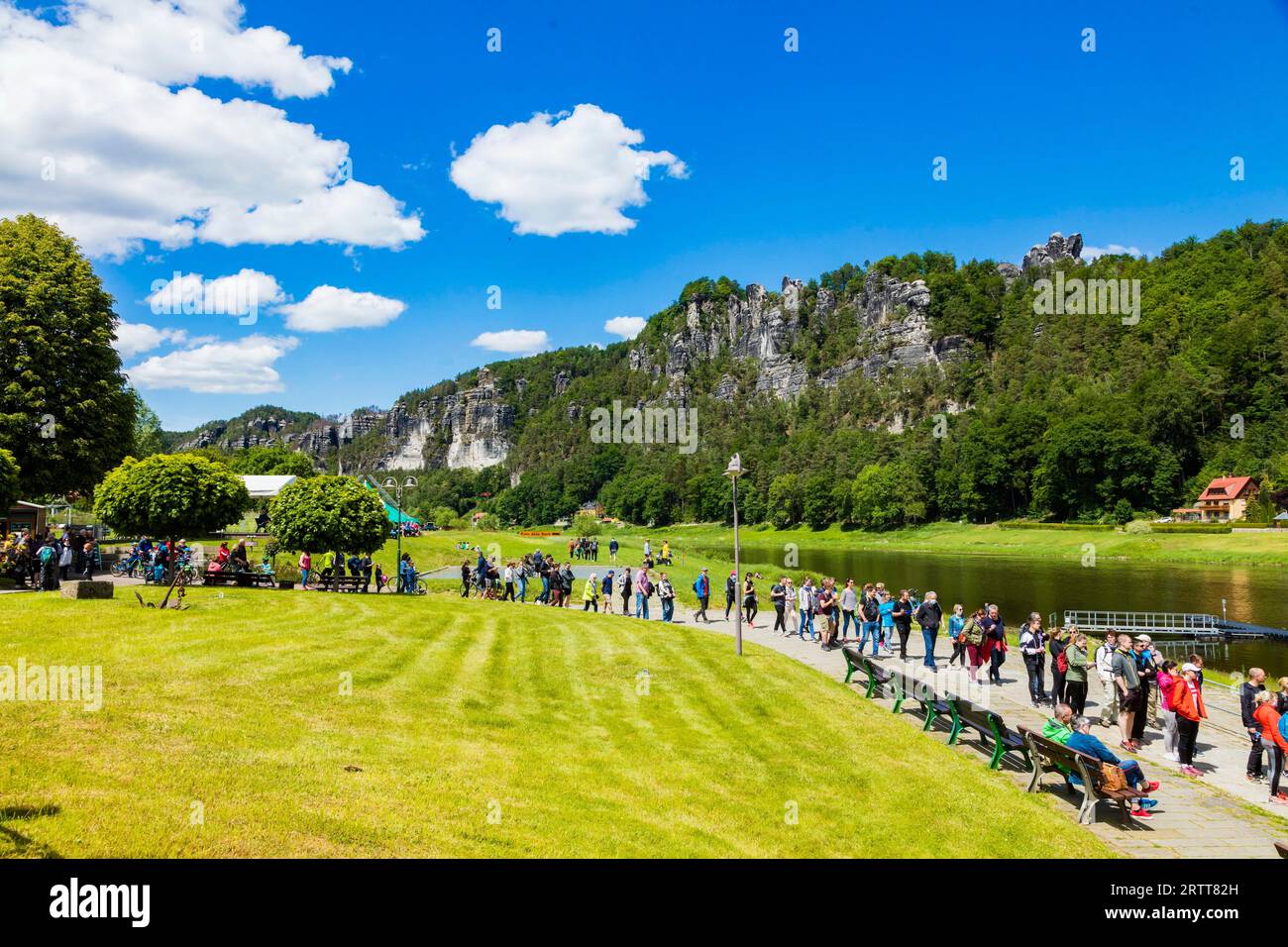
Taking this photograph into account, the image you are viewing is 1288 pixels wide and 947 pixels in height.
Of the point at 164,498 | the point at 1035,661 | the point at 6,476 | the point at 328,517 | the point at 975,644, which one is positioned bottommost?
Result: the point at 975,644

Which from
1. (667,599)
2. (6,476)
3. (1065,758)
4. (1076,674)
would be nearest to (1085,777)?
(1065,758)

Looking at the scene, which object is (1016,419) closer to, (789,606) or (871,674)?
(789,606)

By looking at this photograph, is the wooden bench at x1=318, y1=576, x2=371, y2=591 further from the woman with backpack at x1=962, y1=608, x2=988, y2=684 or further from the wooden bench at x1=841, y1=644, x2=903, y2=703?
the woman with backpack at x1=962, y1=608, x2=988, y2=684

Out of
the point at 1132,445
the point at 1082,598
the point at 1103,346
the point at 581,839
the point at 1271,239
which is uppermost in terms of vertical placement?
the point at 1271,239

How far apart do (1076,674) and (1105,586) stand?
41.3 m

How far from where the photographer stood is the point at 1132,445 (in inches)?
3511

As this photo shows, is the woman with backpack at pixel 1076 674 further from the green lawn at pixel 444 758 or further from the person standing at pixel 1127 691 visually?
the green lawn at pixel 444 758

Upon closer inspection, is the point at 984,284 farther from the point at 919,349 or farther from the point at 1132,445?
the point at 1132,445

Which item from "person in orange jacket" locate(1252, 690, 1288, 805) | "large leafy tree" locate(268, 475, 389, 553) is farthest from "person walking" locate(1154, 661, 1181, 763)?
"large leafy tree" locate(268, 475, 389, 553)

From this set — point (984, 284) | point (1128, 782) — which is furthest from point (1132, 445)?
point (984, 284)

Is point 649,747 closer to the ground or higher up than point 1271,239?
closer to the ground

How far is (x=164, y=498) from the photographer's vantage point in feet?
81.9

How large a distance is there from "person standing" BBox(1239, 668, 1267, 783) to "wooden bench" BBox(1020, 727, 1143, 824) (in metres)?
3.31

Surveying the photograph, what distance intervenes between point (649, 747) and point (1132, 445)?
315 feet
